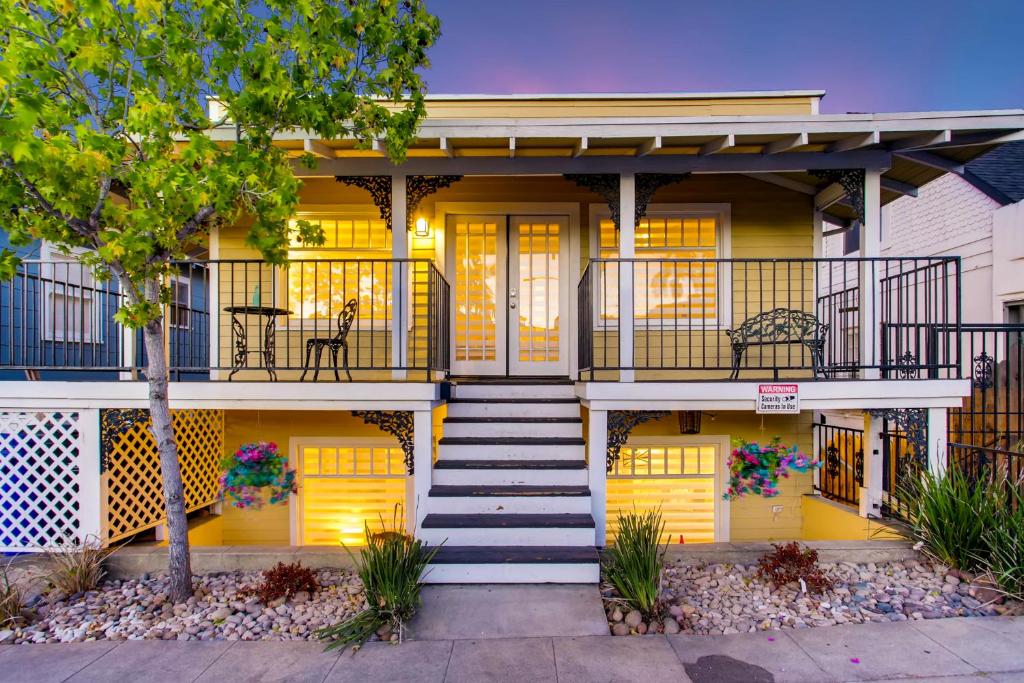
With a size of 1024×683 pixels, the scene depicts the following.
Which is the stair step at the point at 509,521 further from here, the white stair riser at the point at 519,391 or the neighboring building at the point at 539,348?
the white stair riser at the point at 519,391

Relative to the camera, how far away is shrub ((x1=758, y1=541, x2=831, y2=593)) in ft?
13.8

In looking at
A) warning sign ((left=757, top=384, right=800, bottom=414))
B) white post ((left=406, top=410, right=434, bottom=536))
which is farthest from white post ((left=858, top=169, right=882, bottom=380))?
white post ((left=406, top=410, right=434, bottom=536))

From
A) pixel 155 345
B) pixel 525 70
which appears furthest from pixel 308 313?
pixel 525 70

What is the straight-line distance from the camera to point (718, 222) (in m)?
7.23

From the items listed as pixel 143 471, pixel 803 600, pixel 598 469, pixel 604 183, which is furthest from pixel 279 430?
pixel 803 600

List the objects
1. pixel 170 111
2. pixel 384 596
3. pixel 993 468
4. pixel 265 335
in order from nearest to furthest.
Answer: pixel 170 111
pixel 384 596
pixel 993 468
pixel 265 335

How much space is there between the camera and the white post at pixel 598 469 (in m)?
4.96

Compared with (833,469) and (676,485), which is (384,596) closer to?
(676,485)

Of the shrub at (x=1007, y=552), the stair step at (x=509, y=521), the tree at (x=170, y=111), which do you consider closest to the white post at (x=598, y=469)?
the stair step at (x=509, y=521)

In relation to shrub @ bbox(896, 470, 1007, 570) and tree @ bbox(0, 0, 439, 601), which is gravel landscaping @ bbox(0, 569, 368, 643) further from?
shrub @ bbox(896, 470, 1007, 570)

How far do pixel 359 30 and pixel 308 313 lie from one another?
149 inches

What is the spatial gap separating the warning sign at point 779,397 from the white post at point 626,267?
119 cm

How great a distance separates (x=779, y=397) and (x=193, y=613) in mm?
5065

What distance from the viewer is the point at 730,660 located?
131 inches
